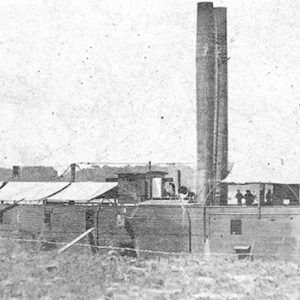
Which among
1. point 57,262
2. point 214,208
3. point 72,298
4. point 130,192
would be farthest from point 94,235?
point 72,298

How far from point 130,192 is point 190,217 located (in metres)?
4.86

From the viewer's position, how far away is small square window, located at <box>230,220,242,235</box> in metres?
29.7

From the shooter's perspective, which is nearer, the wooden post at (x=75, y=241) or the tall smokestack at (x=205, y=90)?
the tall smokestack at (x=205, y=90)

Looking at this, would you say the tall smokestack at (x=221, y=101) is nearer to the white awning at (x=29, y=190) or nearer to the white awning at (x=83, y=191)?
the white awning at (x=83, y=191)

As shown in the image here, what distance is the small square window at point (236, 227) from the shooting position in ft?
97.4

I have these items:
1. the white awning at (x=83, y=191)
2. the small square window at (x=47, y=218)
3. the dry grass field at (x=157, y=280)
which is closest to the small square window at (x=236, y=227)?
the dry grass field at (x=157, y=280)

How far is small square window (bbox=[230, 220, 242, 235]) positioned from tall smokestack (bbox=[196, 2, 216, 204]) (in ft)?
11.1

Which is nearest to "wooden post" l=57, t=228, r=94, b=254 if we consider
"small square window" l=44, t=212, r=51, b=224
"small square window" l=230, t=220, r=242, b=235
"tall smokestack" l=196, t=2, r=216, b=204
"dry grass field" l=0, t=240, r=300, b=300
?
"dry grass field" l=0, t=240, r=300, b=300

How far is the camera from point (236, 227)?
97.8 feet

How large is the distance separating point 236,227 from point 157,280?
9179mm

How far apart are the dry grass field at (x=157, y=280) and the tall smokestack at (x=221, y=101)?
5.70m

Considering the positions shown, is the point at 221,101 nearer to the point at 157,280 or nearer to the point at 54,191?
the point at 54,191

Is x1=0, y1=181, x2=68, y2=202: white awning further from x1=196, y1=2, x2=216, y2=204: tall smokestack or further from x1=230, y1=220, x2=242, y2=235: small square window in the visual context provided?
x1=230, y1=220, x2=242, y2=235: small square window

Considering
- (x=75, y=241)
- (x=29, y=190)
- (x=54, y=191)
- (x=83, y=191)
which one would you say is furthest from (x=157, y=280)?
(x=29, y=190)
